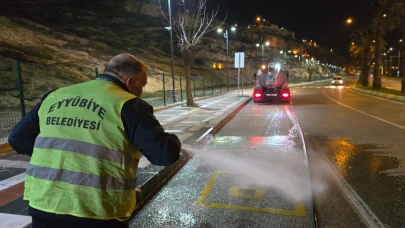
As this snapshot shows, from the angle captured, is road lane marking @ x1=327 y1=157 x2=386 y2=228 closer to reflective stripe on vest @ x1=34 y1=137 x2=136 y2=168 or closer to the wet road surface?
the wet road surface

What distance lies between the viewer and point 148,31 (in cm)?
6831

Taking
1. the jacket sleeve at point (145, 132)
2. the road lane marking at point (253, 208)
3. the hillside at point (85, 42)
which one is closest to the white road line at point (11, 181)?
the road lane marking at point (253, 208)

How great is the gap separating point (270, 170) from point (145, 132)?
180 inches

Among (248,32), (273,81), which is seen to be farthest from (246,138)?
(248,32)

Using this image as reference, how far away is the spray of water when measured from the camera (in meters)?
5.00

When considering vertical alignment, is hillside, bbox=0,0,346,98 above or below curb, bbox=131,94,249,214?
above

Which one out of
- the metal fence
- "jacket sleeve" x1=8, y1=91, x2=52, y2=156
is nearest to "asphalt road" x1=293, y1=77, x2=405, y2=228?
"jacket sleeve" x1=8, y1=91, x2=52, y2=156

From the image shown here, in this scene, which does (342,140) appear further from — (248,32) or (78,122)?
(248,32)

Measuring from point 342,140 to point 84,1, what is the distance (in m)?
80.5

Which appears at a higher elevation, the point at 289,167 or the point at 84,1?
the point at 84,1

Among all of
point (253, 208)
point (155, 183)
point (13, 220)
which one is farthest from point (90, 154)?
point (155, 183)

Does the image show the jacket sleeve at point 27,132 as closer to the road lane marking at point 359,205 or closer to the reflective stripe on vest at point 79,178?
the reflective stripe on vest at point 79,178

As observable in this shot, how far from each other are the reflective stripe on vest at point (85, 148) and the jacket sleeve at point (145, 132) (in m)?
0.12

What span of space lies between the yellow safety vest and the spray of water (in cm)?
348
